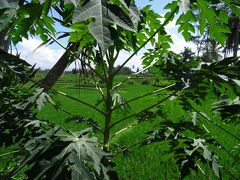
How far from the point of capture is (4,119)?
6.39ft

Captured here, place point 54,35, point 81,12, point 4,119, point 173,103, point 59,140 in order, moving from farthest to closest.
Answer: point 173,103, point 54,35, point 4,119, point 59,140, point 81,12

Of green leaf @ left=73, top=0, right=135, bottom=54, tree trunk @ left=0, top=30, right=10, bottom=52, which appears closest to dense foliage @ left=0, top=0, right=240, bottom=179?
green leaf @ left=73, top=0, right=135, bottom=54

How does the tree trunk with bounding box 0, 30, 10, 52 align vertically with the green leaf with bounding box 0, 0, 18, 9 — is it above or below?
below

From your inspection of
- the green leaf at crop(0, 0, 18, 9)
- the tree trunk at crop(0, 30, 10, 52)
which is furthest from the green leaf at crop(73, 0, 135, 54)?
the tree trunk at crop(0, 30, 10, 52)

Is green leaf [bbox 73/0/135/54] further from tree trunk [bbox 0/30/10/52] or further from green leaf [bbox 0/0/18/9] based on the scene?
tree trunk [bbox 0/30/10/52]

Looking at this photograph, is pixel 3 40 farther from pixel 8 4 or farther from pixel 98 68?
pixel 8 4

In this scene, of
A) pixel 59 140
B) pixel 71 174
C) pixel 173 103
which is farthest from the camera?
pixel 173 103

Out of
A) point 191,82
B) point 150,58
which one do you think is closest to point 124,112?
point 150,58

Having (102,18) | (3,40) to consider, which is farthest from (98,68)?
(102,18)

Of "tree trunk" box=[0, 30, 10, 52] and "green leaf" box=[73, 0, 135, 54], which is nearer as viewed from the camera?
"green leaf" box=[73, 0, 135, 54]

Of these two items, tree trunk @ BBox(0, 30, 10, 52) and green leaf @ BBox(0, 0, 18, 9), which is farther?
tree trunk @ BBox(0, 30, 10, 52)

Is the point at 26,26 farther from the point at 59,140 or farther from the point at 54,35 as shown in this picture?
the point at 54,35

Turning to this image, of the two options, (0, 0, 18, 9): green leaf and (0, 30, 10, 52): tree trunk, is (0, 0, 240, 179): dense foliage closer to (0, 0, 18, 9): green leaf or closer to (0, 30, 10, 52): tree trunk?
(0, 0, 18, 9): green leaf

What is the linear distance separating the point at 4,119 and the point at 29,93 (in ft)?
0.75
